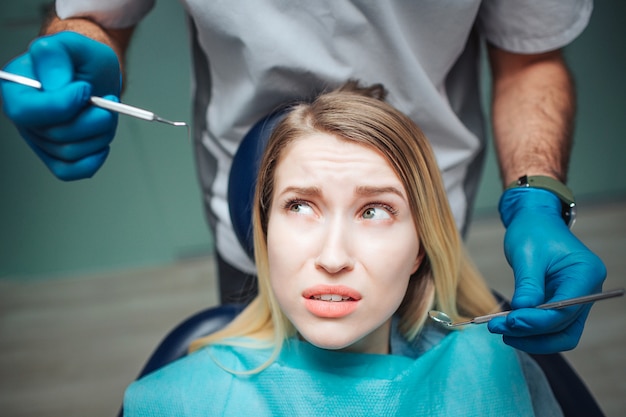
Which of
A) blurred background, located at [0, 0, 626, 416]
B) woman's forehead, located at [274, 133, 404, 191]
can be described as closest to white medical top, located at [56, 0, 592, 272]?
woman's forehead, located at [274, 133, 404, 191]

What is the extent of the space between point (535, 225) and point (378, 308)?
28 cm

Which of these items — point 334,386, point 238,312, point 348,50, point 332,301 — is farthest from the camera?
point 238,312

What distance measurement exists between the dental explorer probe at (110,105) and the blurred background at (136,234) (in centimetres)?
143

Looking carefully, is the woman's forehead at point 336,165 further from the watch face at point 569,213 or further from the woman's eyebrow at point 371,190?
the watch face at point 569,213

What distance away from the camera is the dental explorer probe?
87 centimetres

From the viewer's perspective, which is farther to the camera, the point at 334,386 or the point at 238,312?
the point at 238,312

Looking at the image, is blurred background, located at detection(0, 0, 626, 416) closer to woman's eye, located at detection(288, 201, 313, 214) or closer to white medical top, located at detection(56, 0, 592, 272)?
white medical top, located at detection(56, 0, 592, 272)

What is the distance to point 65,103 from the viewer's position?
0.89 meters

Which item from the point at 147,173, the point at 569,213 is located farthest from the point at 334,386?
the point at 147,173

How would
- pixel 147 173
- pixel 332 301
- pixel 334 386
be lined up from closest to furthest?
pixel 332 301, pixel 334 386, pixel 147 173

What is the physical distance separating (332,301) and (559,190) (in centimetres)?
44

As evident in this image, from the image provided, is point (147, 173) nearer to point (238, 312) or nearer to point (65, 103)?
point (238, 312)

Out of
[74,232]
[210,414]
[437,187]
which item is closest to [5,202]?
[74,232]

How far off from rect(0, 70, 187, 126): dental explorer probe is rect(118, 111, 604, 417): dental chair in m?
0.26
